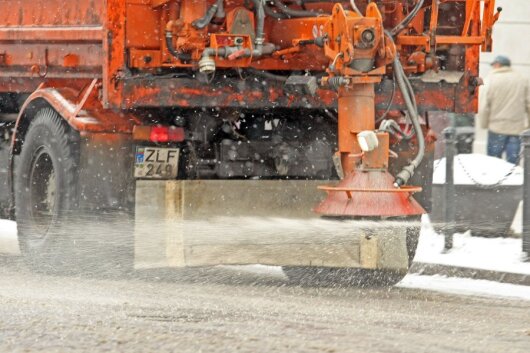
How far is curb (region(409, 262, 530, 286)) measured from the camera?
10719 millimetres

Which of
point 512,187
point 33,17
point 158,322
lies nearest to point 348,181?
point 158,322

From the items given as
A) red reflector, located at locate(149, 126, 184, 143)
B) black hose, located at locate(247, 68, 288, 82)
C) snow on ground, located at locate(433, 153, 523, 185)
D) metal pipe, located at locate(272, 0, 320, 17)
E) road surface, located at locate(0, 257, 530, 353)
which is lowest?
road surface, located at locate(0, 257, 530, 353)

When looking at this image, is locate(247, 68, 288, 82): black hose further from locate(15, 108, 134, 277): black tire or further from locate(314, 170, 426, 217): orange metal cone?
locate(15, 108, 134, 277): black tire

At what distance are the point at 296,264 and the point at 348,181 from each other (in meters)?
1.24

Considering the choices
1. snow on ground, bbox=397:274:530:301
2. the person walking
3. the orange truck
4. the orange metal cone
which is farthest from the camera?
the person walking

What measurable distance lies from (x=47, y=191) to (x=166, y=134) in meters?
1.18

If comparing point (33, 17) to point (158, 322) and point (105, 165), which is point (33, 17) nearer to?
point (105, 165)

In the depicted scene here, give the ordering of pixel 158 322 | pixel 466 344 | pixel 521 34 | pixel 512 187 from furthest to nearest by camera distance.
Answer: pixel 521 34 < pixel 512 187 < pixel 158 322 < pixel 466 344

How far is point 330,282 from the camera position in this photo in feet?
34.7

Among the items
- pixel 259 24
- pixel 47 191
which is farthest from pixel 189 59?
pixel 47 191

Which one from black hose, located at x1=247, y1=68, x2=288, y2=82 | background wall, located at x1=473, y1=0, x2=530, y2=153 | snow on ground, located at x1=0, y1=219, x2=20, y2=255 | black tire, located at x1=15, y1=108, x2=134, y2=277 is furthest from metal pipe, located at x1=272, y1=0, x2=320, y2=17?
background wall, located at x1=473, y1=0, x2=530, y2=153

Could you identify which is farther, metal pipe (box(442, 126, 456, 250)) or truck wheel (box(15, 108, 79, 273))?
metal pipe (box(442, 126, 456, 250))

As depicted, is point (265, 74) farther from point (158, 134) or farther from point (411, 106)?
point (411, 106)

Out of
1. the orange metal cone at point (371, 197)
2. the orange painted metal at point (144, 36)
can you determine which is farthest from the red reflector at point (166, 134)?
the orange metal cone at point (371, 197)
